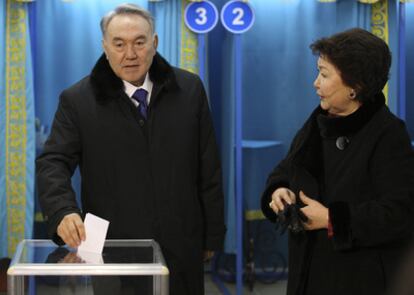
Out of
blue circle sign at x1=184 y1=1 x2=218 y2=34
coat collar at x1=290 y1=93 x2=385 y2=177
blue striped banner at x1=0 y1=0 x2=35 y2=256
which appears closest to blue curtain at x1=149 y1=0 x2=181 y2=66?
blue circle sign at x1=184 y1=1 x2=218 y2=34

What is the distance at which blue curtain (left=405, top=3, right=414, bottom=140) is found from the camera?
523 centimetres

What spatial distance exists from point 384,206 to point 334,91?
0.40 meters

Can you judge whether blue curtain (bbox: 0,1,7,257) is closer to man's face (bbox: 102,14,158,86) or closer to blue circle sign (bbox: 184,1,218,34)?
blue circle sign (bbox: 184,1,218,34)

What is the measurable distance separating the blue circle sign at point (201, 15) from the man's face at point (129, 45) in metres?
2.06

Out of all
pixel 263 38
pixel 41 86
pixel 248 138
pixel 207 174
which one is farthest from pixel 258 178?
pixel 207 174

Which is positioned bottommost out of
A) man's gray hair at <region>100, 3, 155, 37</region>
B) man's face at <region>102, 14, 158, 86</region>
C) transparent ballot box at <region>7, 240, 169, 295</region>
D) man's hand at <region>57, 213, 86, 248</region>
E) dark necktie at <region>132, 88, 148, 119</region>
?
transparent ballot box at <region>7, 240, 169, 295</region>

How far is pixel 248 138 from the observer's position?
5.17m

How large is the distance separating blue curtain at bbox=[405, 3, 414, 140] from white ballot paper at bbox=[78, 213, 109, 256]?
12.4ft

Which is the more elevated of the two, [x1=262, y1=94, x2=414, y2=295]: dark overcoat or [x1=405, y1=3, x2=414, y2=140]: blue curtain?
[x1=405, y1=3, x2=414, y2=140]: blue curtain

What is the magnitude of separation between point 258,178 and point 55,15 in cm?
196

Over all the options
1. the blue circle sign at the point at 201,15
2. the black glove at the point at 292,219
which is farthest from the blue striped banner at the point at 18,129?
the black glove at the point at 292,219

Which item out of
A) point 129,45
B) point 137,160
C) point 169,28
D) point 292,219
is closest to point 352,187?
point 292,219

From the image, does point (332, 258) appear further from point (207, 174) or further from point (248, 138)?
point (248, 138)

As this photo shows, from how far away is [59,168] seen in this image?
246 cm
